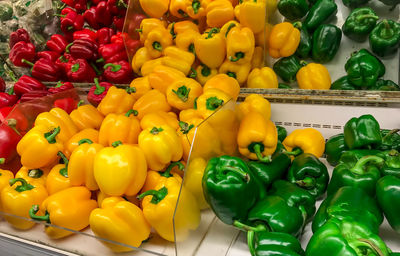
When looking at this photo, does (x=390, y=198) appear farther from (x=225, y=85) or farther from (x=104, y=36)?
(x=104, y=36)

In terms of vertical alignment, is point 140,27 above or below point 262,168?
above

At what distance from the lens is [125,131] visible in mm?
1599

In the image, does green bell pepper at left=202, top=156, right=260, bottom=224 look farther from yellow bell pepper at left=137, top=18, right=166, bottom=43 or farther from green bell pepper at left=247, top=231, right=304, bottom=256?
yellow bell pepper at left=137, top=18, right=166, bottom=43

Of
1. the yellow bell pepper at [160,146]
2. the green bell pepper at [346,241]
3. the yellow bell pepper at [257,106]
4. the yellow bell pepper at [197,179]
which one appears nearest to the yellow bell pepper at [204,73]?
the yellow bell pepper at [257,106]

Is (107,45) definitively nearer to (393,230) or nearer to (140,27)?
(140,27)

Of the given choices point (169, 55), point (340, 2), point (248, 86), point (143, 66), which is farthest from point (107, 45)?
point (340, 2)

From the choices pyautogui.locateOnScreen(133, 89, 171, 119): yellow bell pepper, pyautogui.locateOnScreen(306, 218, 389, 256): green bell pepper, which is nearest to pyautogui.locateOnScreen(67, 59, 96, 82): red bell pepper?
pyautogui.locateOnScreen(133, 89, 171, 119): yellow bell pepper

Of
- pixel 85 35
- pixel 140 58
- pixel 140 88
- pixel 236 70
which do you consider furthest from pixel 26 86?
pixel 236 70

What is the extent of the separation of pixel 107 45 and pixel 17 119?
1.12 m

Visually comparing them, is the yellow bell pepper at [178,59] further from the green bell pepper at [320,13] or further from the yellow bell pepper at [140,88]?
the green bell pepper at [320,13]

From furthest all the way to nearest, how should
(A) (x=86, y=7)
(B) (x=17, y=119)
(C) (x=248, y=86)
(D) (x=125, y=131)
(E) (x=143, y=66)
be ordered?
(A) (x=86, y=7), (E) (x=143, y=66), (C) (x=248, y=86), (B) (x=17, y=119), (D) (x=125, y=131)

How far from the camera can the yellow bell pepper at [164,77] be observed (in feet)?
6.52

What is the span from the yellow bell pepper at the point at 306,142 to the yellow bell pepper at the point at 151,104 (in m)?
0.70

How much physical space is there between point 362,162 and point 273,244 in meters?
0.53
